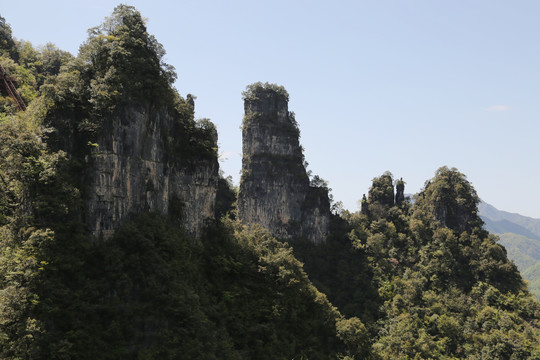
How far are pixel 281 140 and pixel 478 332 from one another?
35227 mm

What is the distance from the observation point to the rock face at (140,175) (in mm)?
26234

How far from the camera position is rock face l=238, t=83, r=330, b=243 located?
6078 cm

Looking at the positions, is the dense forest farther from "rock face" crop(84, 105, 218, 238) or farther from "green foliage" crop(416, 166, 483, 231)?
"green foliage" crop(416, 166, 483, 231)

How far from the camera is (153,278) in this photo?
25703 mm

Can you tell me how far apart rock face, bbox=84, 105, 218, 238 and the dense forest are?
0.64 m

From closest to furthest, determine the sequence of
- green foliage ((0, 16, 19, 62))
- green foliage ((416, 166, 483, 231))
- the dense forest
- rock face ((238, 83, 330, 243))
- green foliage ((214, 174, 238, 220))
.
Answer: the dense forest → green foliage ((0, 16, 19, 62)) → green foliage ((416, 166, 483, 231)) → rock face ((238, 83, 330, 243)) → green foliage ((214, 174, 238, 220))

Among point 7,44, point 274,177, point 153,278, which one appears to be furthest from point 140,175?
point 274,177

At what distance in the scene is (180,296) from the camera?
26141 millimetres

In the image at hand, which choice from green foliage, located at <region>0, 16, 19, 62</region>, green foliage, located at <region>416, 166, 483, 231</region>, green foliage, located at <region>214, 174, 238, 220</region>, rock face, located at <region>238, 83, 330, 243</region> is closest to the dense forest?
green foliage, located at <region>0, 16, 19, 62</region>

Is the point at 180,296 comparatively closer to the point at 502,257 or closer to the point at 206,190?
the point at 206,190

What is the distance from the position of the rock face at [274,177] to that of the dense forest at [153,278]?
1161 cm

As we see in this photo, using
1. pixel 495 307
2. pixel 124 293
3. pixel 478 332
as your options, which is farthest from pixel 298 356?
pixel 495 307

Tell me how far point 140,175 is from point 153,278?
7.41 meters

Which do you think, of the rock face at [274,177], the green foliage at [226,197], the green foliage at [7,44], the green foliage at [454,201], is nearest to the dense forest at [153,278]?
the green foliage at [7,44]
